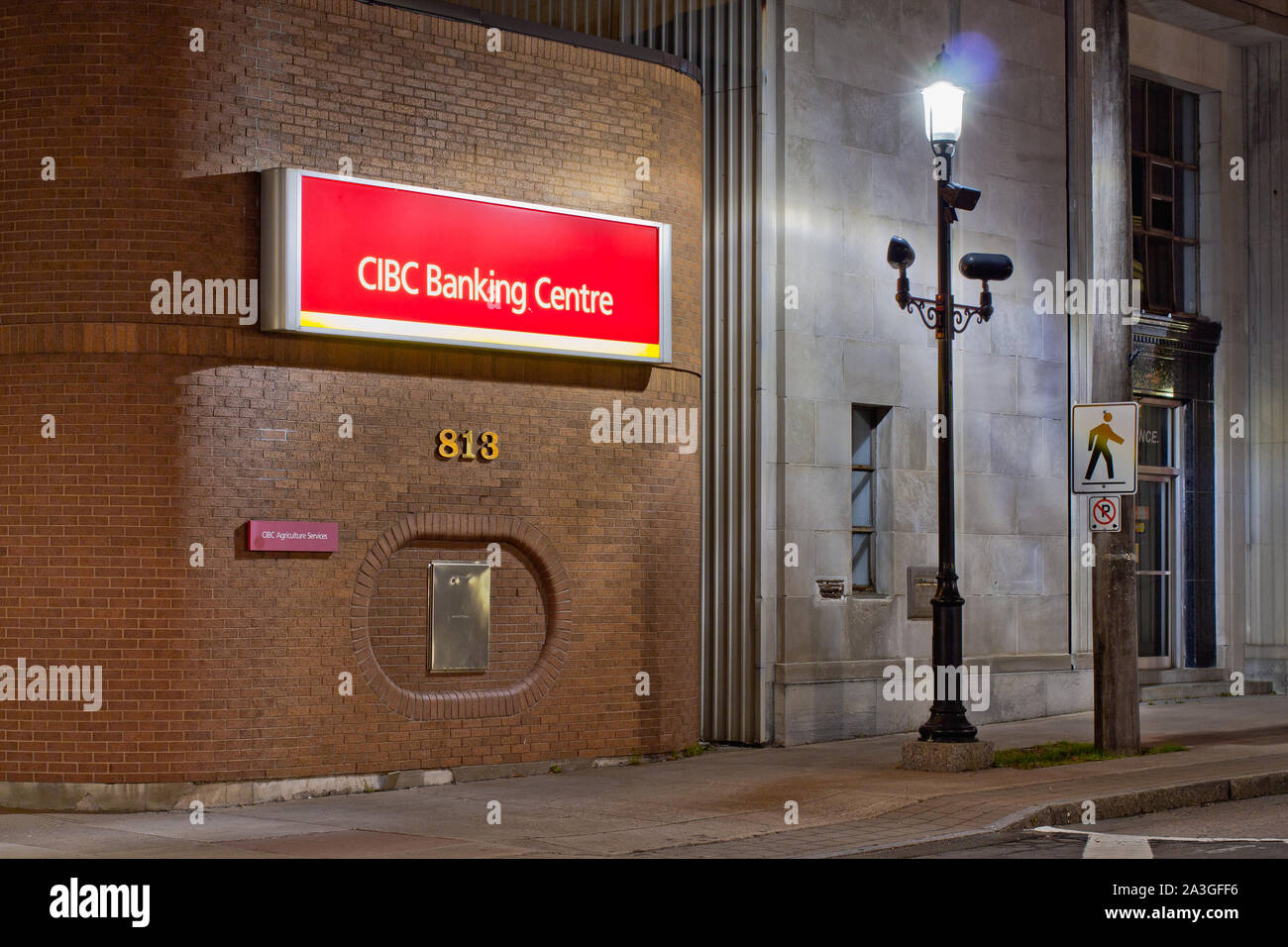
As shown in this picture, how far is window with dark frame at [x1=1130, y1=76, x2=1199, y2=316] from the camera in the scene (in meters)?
22.3

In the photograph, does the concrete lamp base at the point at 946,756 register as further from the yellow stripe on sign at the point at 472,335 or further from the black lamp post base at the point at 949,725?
the yellow stripe on sign at the point at 472,335

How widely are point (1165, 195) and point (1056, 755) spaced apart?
10391 mm

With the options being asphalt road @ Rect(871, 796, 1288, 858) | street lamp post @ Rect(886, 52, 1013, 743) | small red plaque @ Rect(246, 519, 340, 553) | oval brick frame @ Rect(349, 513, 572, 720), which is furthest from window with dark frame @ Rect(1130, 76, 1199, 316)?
small red plaque @ Rect(246, 519, 340, 553)

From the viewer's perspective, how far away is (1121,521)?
15.3m

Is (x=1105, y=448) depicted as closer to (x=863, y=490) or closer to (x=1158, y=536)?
(x=863, y=490)

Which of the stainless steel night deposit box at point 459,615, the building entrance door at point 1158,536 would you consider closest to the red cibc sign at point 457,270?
the stainless steel night deposit box at point 459,615

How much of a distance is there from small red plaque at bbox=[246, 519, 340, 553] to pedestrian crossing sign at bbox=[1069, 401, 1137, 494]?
6.84 m

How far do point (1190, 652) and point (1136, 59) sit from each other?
8.08 meters

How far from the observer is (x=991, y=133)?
764 inches

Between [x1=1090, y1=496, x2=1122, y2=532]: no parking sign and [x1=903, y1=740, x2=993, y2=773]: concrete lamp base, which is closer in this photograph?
[x1=903, y1=740, x2=993, y2=773]: concrete lamp base

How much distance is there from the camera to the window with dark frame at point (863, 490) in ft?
59.0

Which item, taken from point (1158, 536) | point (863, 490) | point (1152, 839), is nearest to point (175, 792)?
point (1152, 839)

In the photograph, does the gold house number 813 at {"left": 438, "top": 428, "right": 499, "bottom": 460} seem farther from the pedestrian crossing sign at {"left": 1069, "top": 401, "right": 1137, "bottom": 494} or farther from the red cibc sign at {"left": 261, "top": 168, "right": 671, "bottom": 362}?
the pedestrian crossing sign at {"left": 1069, "top": 401, "right": 1137, "bottom": 494}

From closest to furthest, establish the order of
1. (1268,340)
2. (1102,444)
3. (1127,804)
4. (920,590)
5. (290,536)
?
(1127,804)
(290,536)
(1102,444)
(920,590)
(1268,340)
